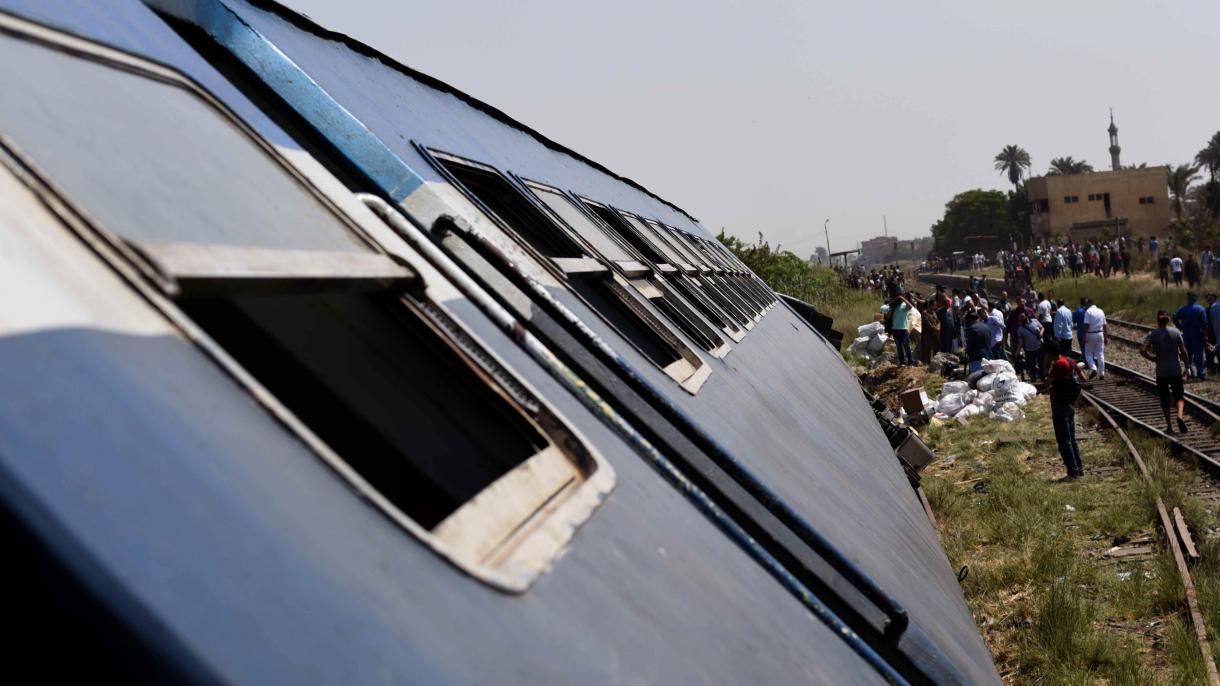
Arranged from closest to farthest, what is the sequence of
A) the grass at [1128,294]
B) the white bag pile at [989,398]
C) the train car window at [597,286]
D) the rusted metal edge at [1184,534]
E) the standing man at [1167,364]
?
the train car window at [597,286] → the rusted metal edge at [1184,534] → the standing man at [1167,364] → the white bag pile at [989,398] → the grass at [1128,294]

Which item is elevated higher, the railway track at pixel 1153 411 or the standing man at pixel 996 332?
the standing man at pixel 996 332

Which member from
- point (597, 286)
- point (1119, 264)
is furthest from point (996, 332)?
point (1119, 264)

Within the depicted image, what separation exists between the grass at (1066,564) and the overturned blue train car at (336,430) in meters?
4.62

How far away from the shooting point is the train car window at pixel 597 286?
358cm

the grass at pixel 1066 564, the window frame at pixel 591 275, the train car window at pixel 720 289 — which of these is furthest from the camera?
the grass at pixel 1066 564

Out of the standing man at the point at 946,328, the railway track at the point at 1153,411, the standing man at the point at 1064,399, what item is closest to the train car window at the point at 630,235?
the standing man at the point at 1064,399

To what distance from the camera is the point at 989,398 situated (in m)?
19.2

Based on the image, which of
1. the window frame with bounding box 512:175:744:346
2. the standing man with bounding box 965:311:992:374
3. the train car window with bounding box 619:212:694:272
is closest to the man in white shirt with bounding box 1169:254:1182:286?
the standing man with bounding box 965:311:992:374

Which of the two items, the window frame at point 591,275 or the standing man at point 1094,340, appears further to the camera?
the standing man at point 1094,340

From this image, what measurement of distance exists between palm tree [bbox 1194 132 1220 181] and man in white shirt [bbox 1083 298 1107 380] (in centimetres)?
5901

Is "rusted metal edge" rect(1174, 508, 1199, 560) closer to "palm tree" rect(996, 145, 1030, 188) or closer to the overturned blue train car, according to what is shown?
the overturned blue train car

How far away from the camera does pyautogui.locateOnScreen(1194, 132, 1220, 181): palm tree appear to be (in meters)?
73.6

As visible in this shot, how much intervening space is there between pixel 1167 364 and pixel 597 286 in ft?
45.9

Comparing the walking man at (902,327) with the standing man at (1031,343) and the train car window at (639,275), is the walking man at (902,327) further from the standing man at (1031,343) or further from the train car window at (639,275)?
the train car window at (639,275)
